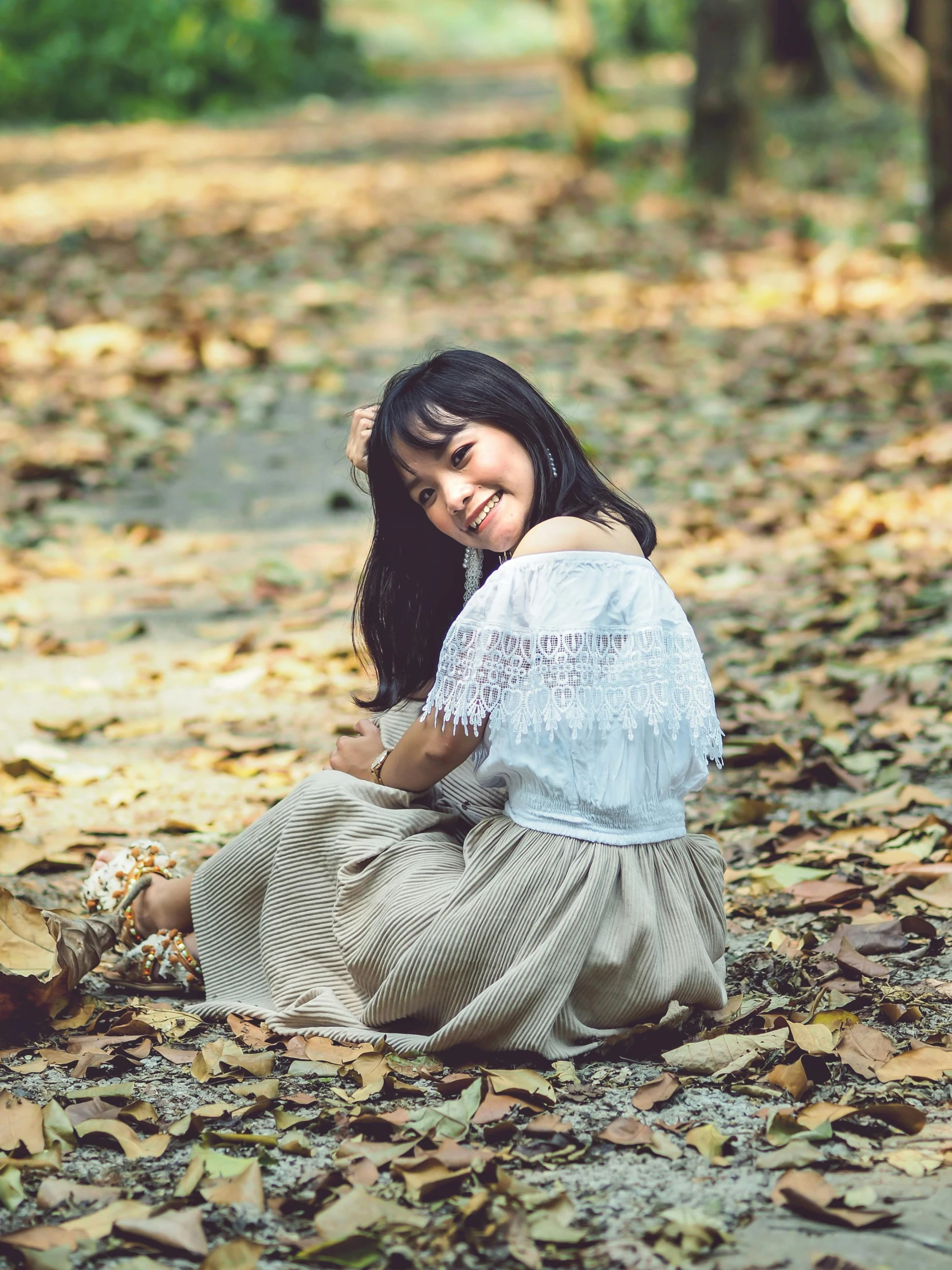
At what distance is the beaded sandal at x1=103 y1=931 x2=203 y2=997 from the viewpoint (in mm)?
2680

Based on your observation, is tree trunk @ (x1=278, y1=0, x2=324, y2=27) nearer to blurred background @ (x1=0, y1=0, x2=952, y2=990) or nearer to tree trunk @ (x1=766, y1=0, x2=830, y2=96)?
blurred background @ (x1=0, y1=0, x2=952, y2=990)

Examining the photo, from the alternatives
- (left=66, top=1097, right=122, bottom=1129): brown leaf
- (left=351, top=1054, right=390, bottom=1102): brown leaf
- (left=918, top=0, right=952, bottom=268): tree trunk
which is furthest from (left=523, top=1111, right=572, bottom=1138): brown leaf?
(left=918, top=0, right=952, bottom=268): tree trunk

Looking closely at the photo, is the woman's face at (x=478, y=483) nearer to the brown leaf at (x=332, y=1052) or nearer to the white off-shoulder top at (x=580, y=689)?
the white off-shoulder top at (x=580, y=689)

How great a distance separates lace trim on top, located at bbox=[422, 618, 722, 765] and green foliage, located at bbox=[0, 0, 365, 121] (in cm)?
1852

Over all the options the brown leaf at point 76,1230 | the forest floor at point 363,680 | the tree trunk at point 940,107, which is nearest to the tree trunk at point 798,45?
the forest floor at point 363,680

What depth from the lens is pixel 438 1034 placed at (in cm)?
227

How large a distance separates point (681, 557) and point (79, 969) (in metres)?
3.18

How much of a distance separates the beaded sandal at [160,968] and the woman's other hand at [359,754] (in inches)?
17.3

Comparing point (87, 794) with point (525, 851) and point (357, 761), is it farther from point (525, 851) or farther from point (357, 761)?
point (525, 851)

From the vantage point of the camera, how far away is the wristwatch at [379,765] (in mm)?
2566

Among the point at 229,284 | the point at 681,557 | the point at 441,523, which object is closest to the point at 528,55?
the point at 229,284

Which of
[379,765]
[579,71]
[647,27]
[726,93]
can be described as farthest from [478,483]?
[647,27]

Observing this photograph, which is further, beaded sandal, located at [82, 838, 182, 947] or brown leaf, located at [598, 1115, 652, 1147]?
beaded sandal, located at [82, 838, 182, 947]

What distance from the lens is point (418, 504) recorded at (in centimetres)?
260
